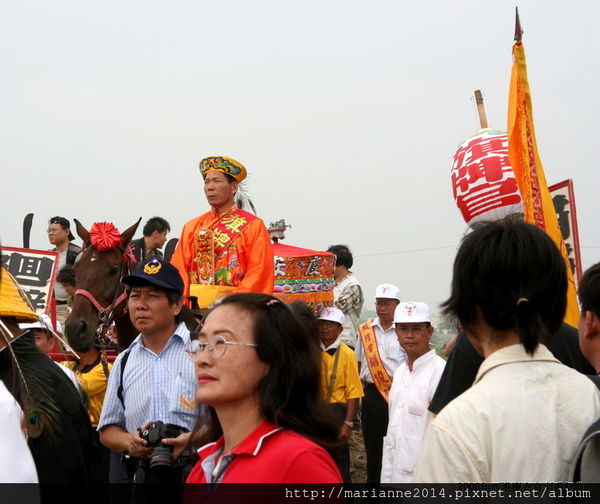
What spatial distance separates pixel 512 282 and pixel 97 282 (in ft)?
14.4

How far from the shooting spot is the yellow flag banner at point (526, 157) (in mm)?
5047

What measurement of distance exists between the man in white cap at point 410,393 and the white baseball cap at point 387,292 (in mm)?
1408

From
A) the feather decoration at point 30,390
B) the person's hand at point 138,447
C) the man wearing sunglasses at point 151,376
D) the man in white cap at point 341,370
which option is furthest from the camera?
the man in white cap at point 341,370

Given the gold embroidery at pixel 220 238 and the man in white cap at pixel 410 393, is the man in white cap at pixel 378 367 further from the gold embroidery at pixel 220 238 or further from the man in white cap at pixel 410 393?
the gold embroidery at pixel 220 238

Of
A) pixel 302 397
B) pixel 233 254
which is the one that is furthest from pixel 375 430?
pixel 302 397

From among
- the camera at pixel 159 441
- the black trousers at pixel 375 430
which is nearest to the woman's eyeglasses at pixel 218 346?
the camera at pixel 159 441

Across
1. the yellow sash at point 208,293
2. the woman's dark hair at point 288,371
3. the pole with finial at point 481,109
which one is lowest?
the woman's dark hair at point 288,371

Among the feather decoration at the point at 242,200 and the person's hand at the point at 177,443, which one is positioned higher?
the feather decoration at the point at 242,200

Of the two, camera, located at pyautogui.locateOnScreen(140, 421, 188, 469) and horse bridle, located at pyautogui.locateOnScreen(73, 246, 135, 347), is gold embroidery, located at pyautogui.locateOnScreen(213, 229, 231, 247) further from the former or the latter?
camera, located at pyautogui.locateOnScreen(140, 421, 188, 469)

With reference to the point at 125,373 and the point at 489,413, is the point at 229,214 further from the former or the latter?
the point at 489,413

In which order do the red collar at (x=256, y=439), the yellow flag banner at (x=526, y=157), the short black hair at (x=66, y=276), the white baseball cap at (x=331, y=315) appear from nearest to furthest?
the red collar at (x=256, y=439), the yellow flag banner at (x=526, y=157), the white baseball cap at (x=331, y=315), the short black hair at (x=66, y=276)

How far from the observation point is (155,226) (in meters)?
9.55

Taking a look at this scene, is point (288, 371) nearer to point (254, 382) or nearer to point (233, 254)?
point (254, 382)

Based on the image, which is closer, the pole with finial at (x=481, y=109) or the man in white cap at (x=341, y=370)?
the pole with finial at (x=481, y=109)
